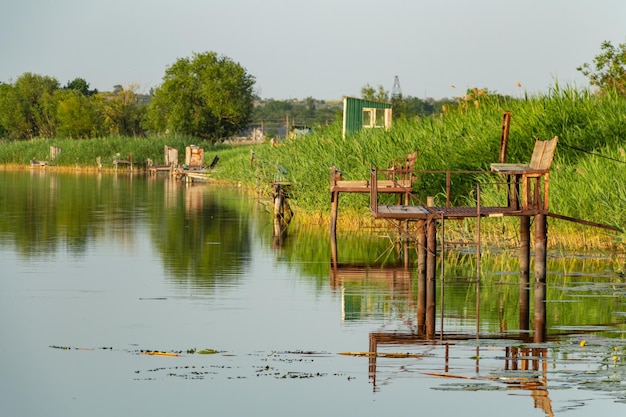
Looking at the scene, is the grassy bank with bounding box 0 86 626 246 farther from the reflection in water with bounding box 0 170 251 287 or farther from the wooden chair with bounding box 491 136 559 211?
the reflection in water with bounding box 0 170 251 287

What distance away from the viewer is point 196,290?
22812mm

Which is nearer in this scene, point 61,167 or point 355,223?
point 355,223

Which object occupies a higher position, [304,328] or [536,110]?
[536,110]

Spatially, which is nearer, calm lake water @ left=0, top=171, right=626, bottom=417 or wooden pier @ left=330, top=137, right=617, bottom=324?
calm lake water @ left=0, top=171, right=626, bottom=417

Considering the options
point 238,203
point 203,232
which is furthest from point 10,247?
point 238,203

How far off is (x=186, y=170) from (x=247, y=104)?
23.9 m

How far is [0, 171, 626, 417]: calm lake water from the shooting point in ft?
45.9

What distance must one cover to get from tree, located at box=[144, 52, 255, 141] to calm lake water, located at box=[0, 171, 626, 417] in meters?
64.3

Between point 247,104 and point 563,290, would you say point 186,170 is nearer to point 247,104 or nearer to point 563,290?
point 247,104

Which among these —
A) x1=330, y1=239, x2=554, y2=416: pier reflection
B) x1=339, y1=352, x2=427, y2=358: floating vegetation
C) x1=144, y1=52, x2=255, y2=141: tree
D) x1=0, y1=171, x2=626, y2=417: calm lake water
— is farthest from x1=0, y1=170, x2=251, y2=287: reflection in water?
x1=144, y1=52, x2=255, y2=141: tree

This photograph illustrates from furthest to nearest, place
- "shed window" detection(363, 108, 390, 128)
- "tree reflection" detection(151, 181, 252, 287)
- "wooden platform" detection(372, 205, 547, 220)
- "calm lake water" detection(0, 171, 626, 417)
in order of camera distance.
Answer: "shed window" detection(363, 108, 390, 128) → "tree reflection" detection(151, 181, 252, 287) → "wooden platform" detection(372, 205, 547, 220) → "calm lake water" detection(0, 171, 626, 417)

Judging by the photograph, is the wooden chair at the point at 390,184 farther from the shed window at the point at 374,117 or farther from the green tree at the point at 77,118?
the green tree at the point at 77,118

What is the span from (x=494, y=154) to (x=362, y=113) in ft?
61.6

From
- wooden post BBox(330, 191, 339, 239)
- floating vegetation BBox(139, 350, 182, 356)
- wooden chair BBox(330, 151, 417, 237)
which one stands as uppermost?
wooden chair BBox(330, 151, 417, 237)
